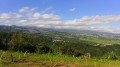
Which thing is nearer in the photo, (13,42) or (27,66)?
(27,66)

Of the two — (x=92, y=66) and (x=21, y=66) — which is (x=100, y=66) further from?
(x=21, y=66)

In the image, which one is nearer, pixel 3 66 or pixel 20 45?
pixel 3 66

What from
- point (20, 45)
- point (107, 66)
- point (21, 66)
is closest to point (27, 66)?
point (21, 66)

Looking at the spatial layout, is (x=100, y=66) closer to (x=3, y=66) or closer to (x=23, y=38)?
(x=3, y=66)

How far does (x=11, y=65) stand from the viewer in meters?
11.9

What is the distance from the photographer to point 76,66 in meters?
13.6

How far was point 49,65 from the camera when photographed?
12.9 meters

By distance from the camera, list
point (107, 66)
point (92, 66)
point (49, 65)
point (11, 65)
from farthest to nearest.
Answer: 1. point (107, 66)
2. point (92, 66)
3. point (49, 65)
4. point (11, 65)

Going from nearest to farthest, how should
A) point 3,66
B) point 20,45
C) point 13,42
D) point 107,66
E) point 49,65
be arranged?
point 3,66 < point 49,65 < point 107,66 < point 20,45 < point 13,42

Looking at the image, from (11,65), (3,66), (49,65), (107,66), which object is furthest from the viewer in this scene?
(107,66)

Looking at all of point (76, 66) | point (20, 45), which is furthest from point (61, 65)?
point (20, 45)

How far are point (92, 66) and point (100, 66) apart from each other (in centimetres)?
80

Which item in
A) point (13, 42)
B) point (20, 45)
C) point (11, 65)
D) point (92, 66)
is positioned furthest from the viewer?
point (13, 42)

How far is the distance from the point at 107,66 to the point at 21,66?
221 inches
